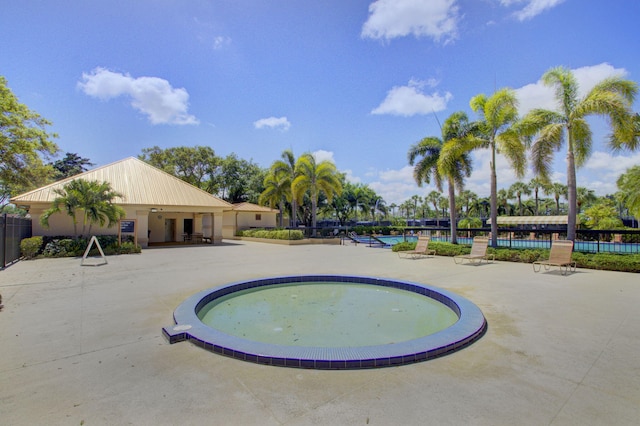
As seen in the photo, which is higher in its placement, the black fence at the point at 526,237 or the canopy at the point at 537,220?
the canopy at the point at 537,220

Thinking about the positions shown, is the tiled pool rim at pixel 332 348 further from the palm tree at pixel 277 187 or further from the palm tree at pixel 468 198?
the palm tree at pixel 468 198

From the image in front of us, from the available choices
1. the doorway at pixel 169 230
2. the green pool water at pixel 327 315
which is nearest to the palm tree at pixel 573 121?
the green pool water at pixel 327 315

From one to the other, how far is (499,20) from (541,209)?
83.3 meters

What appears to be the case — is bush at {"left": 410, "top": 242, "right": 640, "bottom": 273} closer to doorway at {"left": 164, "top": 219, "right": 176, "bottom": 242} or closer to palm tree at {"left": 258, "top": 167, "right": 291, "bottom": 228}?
palm tree at {"left": 258, "top": 167, "right": 291, "bottom": 228}

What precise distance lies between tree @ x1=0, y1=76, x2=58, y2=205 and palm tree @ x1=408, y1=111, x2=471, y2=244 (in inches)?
819

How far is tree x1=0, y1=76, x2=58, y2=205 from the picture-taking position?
16.9 meters

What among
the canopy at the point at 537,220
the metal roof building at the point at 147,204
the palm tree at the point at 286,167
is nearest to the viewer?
the metal roof building at the point at 147,204

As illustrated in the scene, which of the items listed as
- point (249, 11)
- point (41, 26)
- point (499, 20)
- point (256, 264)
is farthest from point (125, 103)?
point (499, 20)

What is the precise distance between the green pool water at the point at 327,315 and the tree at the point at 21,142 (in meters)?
18.1

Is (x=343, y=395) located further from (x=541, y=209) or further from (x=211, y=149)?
(x=541, y=209)

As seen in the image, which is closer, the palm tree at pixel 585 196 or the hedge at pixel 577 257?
the hedge at pixel 577 257

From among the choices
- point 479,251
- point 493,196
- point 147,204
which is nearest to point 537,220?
point 493,196

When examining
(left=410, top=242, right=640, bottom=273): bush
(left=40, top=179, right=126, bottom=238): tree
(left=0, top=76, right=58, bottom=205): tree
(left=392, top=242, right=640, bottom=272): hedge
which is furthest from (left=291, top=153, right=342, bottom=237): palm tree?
(left=0, top=76, right=58, bottom=205): tree

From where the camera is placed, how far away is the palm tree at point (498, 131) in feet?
42.4
